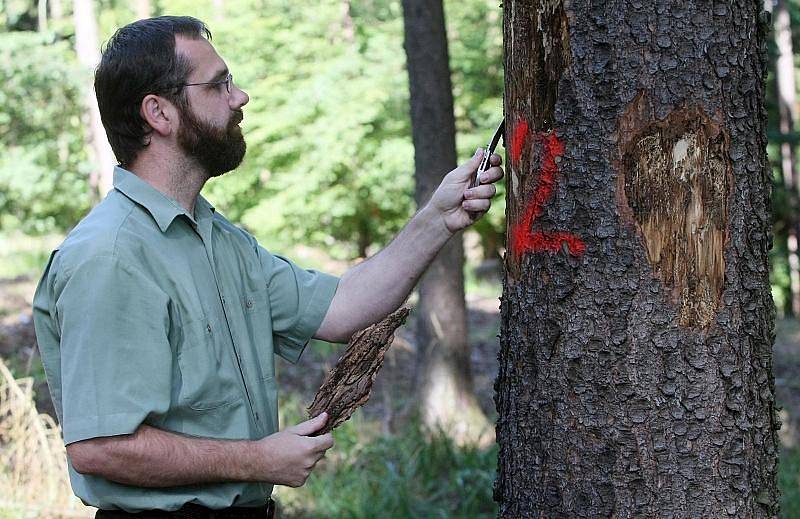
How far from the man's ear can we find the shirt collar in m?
0.15

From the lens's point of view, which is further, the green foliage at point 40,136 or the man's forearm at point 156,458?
the green foliage at point 40,136

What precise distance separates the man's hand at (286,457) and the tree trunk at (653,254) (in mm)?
617

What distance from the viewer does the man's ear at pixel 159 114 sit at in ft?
7.74

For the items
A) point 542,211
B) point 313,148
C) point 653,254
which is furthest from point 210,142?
point 313,148

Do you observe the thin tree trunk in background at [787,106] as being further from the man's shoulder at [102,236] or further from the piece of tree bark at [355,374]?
the man's shoulder at [102,236]

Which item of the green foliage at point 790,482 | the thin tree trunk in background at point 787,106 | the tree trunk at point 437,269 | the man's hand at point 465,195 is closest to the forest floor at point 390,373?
the green foliage at point 790,482

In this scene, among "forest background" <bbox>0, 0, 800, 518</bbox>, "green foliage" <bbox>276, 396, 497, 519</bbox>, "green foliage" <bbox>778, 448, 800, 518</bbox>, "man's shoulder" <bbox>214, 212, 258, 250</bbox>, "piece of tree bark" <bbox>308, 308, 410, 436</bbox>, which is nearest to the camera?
"piece of tree bark" <bbox>308, 308, 410, 436</bbox>

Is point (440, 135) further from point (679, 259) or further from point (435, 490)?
point (679, 259)

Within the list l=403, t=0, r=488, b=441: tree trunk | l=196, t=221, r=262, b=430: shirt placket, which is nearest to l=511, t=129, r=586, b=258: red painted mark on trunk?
l=196, t=221, r=262, b=430: shirt placket

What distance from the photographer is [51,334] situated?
2.28 meters

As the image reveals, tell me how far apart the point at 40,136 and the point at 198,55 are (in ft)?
56.3

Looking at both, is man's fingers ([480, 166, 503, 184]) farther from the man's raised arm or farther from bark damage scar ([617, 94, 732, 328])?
bark damage scar ([617, 94, 732, 328])

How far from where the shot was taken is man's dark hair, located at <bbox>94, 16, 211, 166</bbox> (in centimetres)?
236

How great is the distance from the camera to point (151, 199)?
2.31 meters
